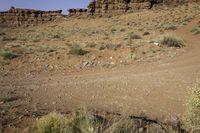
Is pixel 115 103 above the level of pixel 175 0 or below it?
below

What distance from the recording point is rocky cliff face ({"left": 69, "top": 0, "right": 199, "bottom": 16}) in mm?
69250

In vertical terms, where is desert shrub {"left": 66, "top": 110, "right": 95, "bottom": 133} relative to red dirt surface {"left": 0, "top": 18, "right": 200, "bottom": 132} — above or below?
above

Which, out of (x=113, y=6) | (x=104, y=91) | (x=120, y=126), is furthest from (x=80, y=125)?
(x=113, y=6)

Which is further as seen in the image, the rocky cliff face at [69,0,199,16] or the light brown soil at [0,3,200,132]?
the rocky cliff face at [69,0,199,16]

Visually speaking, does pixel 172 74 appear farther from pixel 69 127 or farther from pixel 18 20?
pixel 18 20

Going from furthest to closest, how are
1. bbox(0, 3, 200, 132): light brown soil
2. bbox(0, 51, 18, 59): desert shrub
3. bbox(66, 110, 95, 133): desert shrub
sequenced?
bbox(0, 51, 18, 59): desert shrub → bbox(0, 3, 200, 132): light brown soil → bbox(66, 110, 95, 133): desert shrub

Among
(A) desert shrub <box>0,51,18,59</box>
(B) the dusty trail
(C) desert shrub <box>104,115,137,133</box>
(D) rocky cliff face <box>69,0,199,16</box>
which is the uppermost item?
(D) rocky cliff face <box>69,0,199,16</box>

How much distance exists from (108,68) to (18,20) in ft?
205

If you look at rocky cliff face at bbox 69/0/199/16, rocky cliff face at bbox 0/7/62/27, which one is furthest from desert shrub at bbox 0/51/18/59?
rocky cliff face at bbox 0/7/62/27

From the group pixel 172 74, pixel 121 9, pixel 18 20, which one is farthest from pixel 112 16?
pixel 172 74

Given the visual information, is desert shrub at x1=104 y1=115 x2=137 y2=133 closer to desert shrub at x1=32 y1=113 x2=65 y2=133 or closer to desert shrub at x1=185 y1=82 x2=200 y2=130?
desert shrub at x1=32 y1=113 x2=65 y2=133

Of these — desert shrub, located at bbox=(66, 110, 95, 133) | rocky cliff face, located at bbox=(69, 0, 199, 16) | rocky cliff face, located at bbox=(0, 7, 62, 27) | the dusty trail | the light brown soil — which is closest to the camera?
desert shrub, located at bbox=(66, 110, 95, 133)

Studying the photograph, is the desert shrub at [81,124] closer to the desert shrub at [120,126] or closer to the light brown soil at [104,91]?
the desert shrub at [120,126]

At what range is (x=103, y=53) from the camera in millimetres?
19500
